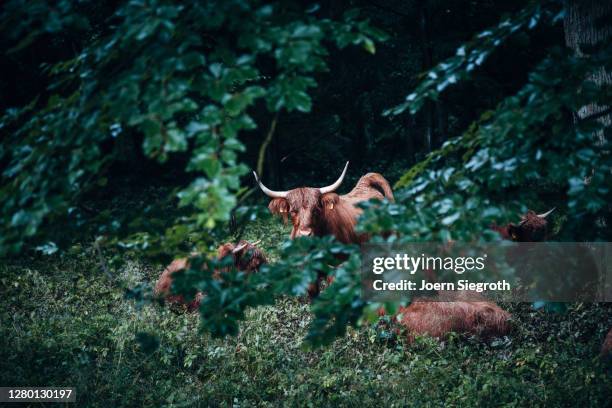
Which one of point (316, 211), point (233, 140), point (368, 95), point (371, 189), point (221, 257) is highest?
point (233, 140)

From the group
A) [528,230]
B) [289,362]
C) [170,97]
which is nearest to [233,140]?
[170,97]

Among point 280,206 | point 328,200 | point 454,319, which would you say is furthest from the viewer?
point 328,200

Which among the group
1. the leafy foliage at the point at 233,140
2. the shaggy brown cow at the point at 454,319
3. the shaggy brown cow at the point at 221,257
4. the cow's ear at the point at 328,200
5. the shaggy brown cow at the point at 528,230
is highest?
the leafy foliage at the point at 233,140

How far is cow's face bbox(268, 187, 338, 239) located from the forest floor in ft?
3.74

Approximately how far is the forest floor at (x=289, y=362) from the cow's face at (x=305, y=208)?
1.14m

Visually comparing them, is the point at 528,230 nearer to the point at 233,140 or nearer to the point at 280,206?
the point at 280,206

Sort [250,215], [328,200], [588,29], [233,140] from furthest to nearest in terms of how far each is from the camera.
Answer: [328,200]
[588,29]
[250,215]
[233,140]

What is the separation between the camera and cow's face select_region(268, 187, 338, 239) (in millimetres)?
7461

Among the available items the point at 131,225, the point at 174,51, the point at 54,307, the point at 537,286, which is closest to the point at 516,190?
the point at 537,286

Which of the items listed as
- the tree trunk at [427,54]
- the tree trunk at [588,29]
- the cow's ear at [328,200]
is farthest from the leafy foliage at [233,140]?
the tree trunk at [427,54]

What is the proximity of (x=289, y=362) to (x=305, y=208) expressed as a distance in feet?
8.28

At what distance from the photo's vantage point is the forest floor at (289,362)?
4846mm

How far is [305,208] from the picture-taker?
24.8 ft

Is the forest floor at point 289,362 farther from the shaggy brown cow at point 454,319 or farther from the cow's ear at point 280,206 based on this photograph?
the cow's ear at point 280,206
